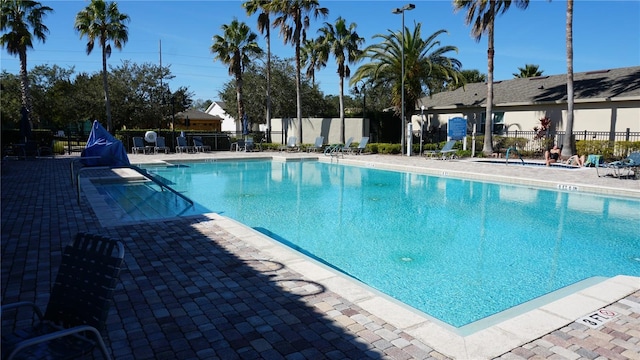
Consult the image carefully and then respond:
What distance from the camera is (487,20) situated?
2075 centimetres

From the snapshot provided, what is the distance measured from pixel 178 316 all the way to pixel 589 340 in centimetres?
329

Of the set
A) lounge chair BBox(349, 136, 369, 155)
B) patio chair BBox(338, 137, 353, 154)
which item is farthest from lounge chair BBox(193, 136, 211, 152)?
lounge chair BBox(349, 136, 369, 155)

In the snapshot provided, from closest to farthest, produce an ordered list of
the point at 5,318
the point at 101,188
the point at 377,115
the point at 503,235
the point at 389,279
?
1. the point at 5,318
2. the point at 389,279
3. the point at 503,235
4. the point at 101,188
5. the point at 377,115

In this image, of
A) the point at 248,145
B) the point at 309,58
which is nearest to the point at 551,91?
the point at 248,145

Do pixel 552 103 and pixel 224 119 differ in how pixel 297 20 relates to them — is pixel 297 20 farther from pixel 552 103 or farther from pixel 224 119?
pixel 224 119

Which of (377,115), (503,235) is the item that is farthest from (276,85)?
(503,235)

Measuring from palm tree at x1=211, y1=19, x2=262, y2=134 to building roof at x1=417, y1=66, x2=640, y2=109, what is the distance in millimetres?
11873

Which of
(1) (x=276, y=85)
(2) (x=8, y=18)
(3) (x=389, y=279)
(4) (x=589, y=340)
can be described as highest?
(2) (x=8, y=18)

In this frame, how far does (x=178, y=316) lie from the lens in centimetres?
363

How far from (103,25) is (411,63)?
1821cm

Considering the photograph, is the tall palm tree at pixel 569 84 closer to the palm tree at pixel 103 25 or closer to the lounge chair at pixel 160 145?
the lounge chair at pixel 160 145

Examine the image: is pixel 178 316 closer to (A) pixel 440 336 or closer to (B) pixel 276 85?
(A) pixel 440 336

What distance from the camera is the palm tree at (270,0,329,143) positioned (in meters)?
25.5

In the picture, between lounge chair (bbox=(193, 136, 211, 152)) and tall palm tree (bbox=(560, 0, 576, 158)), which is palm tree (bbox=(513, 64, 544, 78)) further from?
lounge chair (bbox=(193, 136, 211, 152))
